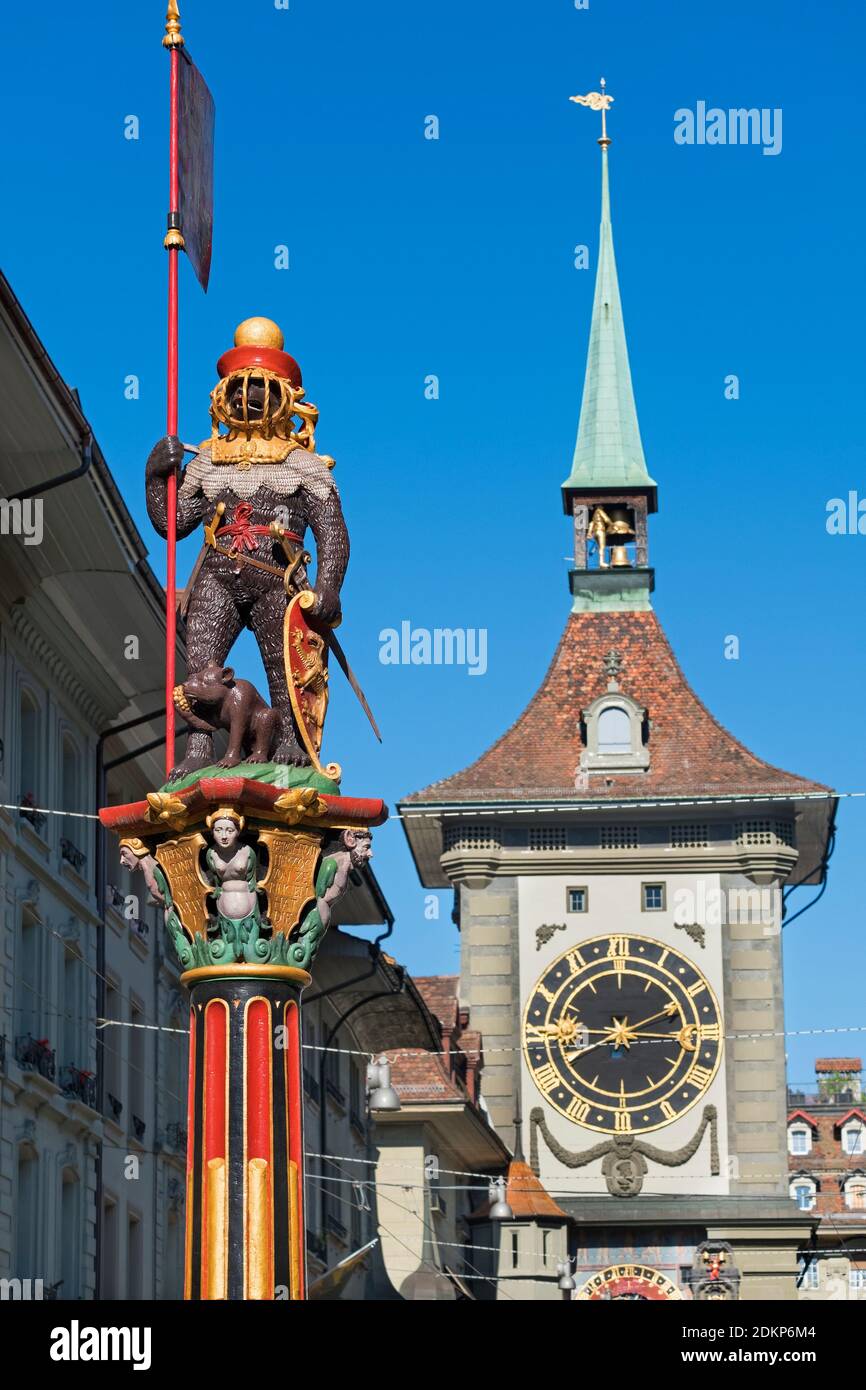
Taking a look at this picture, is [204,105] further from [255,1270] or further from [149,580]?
[149,580]

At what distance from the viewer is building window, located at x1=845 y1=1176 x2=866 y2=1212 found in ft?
349

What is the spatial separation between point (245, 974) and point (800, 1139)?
10073cm

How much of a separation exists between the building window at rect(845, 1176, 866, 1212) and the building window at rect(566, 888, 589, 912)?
4044 cm

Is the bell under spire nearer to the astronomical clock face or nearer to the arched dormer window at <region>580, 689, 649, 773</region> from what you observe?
the arched dormer window at <region>580, 689, 649, 773</region>

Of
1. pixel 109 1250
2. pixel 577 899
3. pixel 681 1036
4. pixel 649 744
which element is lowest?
pixel 109 1250

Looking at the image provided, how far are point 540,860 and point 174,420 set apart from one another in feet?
176

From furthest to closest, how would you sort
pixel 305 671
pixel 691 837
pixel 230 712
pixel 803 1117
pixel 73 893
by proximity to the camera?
pixel 803 1117
pixel 691 837
pixel 73 893
pixel 305 671
pixel 230 712

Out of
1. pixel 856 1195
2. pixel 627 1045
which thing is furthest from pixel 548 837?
pixel 856 1195

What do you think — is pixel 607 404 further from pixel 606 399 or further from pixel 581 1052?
pixel 581 1052

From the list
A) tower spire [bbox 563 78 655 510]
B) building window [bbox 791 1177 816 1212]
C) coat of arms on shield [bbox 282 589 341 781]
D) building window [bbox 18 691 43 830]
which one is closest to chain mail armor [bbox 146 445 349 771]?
coat of arms on shield [bbox 282 589 341 781]

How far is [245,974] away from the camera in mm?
15312

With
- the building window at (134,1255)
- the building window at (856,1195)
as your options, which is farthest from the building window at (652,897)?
the building window at (856,1195)

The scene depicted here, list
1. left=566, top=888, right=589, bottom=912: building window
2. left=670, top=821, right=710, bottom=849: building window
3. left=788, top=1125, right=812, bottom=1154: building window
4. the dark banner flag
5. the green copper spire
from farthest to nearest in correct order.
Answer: left=788, top=1125, right=812, bottom=1154: building window → the green copper spire → left=670, top=821, right=710, bottom=849: building window → left=566, top=888, right=589, bottom=912: building window → the dark banner flag
